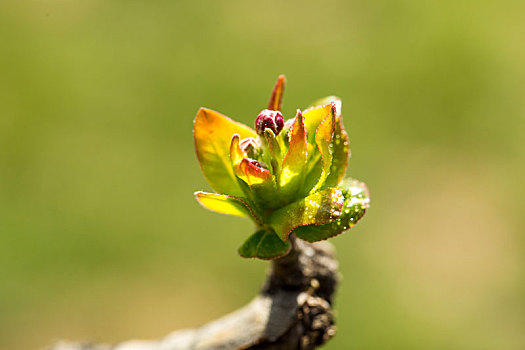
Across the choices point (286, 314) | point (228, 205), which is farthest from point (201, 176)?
point (228, 205)

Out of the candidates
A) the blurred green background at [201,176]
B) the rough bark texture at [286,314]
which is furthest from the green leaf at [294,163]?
the blurred green background at [201,176]

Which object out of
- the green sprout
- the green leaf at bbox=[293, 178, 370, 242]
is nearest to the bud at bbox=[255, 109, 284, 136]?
the green sprout

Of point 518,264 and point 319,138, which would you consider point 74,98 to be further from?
point 319,138

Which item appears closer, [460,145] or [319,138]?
[319,138]

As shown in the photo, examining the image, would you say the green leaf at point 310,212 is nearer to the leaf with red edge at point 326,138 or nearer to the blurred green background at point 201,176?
the leaf with red edge at point 326,138

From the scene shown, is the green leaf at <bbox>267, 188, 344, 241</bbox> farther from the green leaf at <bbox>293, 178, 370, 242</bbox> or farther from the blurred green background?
the blurred green background

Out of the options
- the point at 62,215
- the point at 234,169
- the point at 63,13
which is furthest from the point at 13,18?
the point at 234,169
